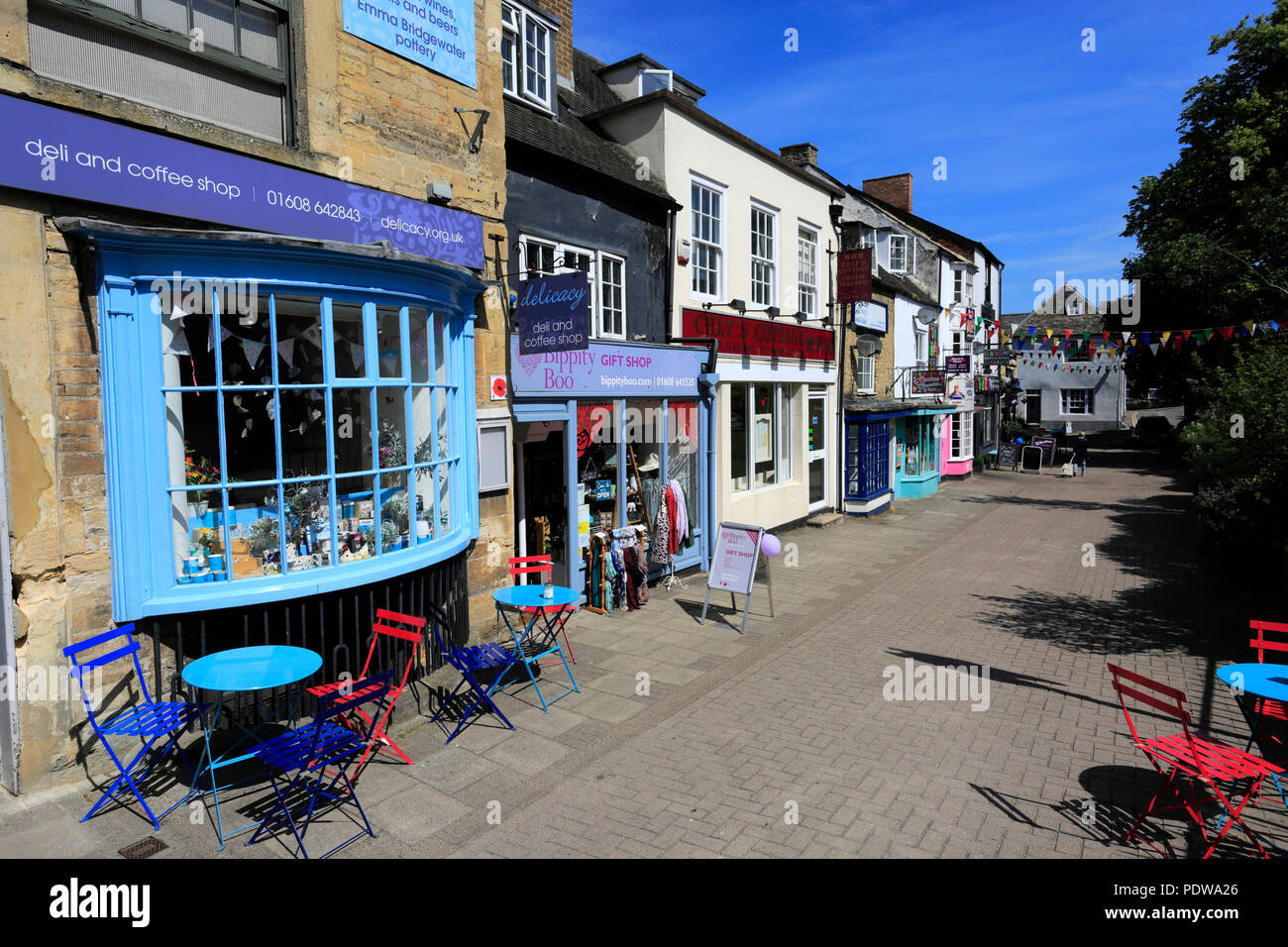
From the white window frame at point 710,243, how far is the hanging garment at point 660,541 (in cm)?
374

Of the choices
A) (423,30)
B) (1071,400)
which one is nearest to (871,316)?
(423,30)

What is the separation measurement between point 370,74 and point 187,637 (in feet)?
16.8

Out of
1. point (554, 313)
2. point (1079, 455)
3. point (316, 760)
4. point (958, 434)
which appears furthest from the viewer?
point (1079, 455)

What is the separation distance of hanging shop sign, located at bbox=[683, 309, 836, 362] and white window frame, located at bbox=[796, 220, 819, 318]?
1.90ft

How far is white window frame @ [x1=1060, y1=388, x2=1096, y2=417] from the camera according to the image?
4804 centimetres

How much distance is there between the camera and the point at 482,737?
6109 millimetres

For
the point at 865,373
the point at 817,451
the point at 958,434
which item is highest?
the point at 865,373

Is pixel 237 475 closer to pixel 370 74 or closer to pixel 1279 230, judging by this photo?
pixel 370 74

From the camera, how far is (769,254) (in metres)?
14.7

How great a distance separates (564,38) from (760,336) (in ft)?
19.8

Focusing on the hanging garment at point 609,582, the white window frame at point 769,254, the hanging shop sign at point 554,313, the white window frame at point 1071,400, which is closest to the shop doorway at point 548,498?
the hanging garment at point 609,582

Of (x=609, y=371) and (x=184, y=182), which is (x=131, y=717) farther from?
(x=609, y=371)
